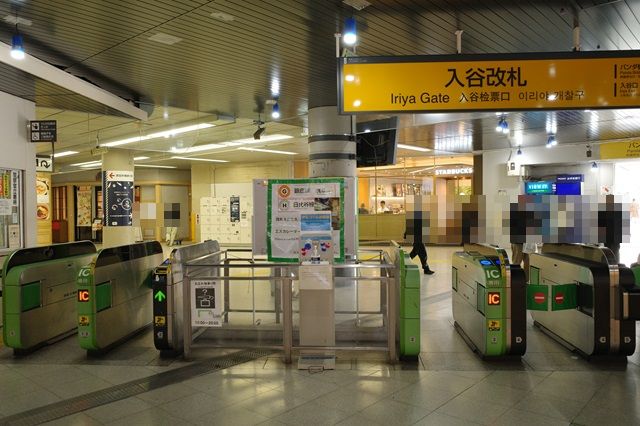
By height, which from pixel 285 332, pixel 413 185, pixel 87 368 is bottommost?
pixel 87 368

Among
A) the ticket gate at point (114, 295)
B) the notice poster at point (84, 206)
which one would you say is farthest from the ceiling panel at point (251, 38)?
the notice poster at point (84, 206)

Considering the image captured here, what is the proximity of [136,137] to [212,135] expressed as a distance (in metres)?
1.99

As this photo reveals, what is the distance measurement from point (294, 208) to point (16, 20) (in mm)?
3413

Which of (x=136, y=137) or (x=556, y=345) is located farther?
(x=136, y=137)

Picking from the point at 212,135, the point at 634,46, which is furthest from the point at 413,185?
the point at 634,46

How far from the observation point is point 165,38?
5.10 m

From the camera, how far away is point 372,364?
4.47 m

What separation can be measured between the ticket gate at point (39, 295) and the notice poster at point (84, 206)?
59.8ft

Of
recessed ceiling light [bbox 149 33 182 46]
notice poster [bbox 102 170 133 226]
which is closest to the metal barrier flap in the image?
recessed ceiling light [bbox 149 33 182 46]

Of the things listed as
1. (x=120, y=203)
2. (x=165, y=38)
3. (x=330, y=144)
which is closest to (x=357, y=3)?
(x=165, y=38)

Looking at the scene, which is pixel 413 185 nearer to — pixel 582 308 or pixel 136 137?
pixel 136 137

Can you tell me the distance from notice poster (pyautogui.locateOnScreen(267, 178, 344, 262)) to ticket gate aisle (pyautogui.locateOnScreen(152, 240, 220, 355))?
1.11 m

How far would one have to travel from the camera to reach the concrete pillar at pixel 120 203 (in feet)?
42.0

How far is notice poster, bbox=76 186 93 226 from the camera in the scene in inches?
877
